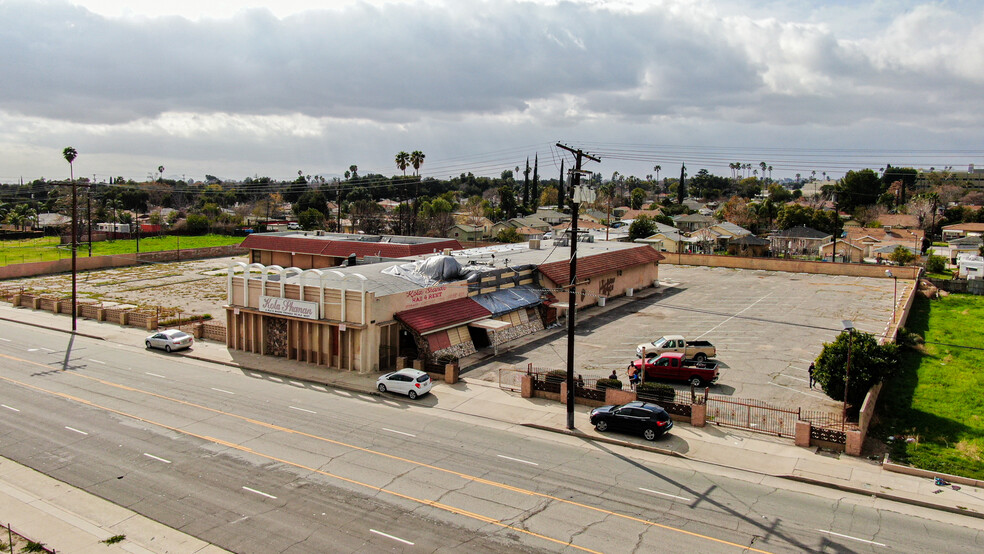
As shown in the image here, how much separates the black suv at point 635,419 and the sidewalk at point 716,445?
37 centimetres

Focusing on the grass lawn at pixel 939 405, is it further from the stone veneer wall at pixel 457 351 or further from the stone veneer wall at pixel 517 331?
the stone veneer wall at pixel 457 351

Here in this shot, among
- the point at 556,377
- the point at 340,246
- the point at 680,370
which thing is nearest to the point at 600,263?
the point at 680,370

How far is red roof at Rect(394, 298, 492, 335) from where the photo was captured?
37.0 meters

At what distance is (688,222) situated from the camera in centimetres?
13038

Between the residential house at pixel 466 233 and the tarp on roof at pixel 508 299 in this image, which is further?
the residential house at pixel 466 233

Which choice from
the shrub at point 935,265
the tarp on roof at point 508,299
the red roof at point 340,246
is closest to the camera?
the tarp on roof at point 508,299

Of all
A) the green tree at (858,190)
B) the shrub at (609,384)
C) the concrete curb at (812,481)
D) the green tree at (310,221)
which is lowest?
the concrete curb at (812,481)

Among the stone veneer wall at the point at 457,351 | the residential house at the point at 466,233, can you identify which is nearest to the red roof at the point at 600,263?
the stone veneer wall at the point at 457,351

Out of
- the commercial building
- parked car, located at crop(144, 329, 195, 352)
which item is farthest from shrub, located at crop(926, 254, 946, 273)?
parked car, located at crop(144, 329, 195, 352)

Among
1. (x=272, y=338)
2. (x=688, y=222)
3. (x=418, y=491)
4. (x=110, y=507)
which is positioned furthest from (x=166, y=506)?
(x=688, y=222)

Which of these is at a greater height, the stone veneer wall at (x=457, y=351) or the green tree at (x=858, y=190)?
A: the green tree at (x=858, y=190)

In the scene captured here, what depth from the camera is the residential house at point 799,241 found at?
97312 millimetres

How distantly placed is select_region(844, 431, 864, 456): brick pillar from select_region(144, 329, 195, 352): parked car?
126 feet

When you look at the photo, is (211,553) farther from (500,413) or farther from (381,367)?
(381,367)
